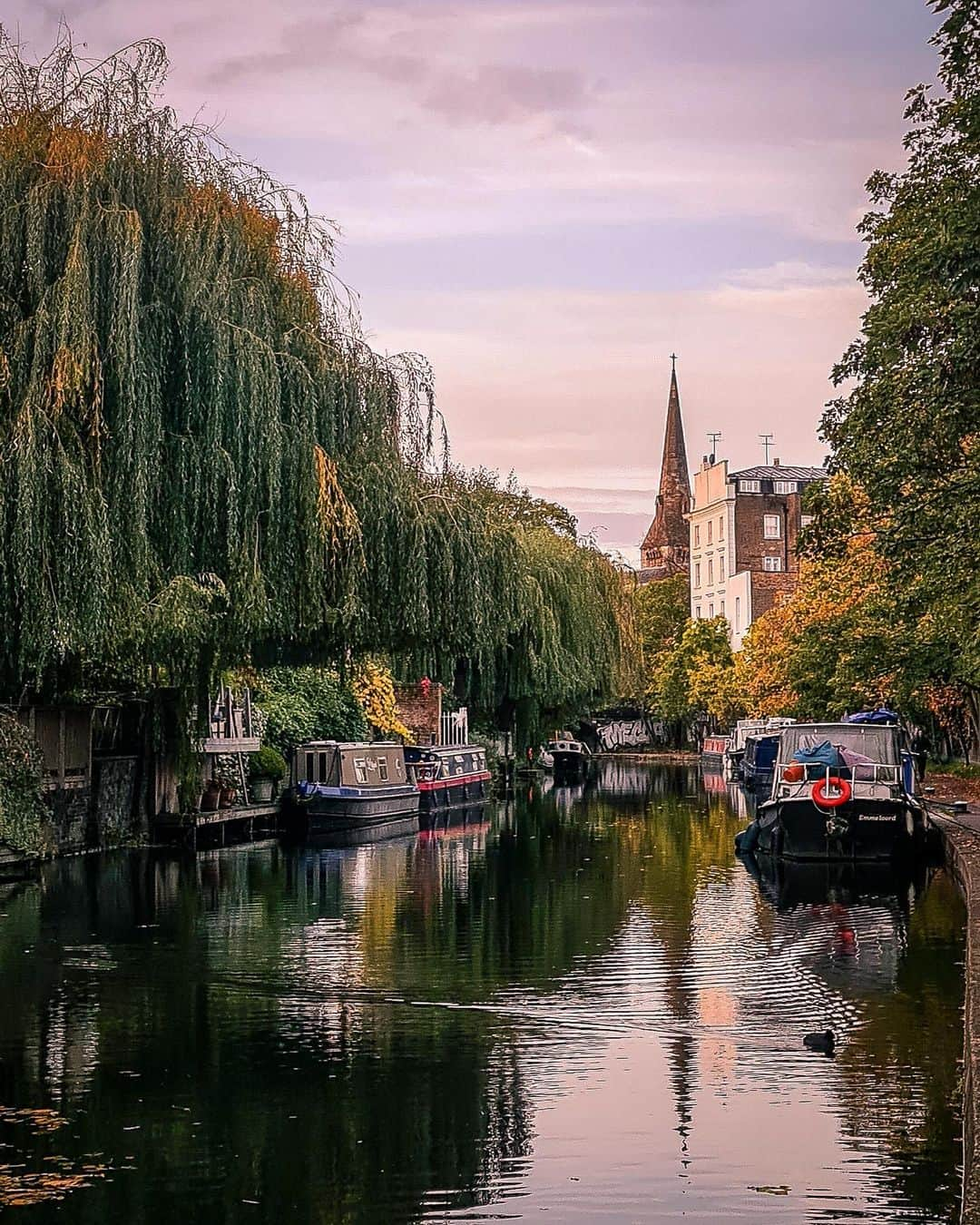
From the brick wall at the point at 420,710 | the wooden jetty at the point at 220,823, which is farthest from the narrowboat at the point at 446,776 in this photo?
the brick wall at the point at 420,710

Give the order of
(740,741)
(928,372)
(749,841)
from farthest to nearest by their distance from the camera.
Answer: (740,741) < (749,841) < (928,372)

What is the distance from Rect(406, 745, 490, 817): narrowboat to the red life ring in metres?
15.4

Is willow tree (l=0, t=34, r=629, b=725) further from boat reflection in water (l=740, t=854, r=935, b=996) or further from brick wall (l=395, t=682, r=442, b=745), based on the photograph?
brick wall (l=395, t=682, r=442, b=745)

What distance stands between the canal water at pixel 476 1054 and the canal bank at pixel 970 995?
9.6 inches

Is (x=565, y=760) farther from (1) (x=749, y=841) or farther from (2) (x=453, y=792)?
(1) (x=749, y=841)

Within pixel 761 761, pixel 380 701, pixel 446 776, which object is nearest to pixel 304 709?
pixel 446 776

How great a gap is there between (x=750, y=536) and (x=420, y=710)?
5247cm

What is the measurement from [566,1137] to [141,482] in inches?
522

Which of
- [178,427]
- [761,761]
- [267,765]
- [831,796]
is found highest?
[178,427]

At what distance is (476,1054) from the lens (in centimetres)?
1338

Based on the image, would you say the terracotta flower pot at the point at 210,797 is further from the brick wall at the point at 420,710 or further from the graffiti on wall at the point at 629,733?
the graffiti on wall at the point at 629,733

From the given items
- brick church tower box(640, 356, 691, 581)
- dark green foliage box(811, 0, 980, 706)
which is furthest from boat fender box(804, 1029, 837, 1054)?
brick church tower box(640, 356, 691, 581)

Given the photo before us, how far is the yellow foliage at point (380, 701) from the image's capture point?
1941 inches

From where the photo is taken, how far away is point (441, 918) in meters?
22.3
